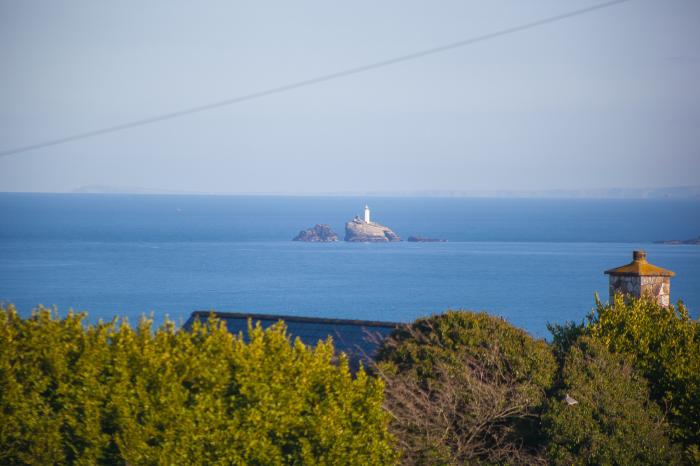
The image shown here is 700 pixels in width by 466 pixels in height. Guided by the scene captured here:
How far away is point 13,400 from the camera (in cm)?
961

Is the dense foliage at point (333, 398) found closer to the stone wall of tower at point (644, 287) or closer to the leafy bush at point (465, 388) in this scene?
the leafy bush at point (465, 388)

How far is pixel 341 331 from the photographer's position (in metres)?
15.9

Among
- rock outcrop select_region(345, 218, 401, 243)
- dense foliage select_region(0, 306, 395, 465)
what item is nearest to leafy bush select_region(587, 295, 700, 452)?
dense foliage select_region(0, 306, 395, 465)

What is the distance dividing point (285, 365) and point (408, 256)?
410ft

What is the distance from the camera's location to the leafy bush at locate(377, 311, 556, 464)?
1173 centimetres

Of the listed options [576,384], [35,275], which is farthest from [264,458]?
[35,275]

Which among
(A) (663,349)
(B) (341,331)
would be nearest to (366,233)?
(B) (341,331)

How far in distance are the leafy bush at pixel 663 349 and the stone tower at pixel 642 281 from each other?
126 cm

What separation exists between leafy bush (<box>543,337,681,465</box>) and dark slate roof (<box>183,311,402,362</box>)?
11.0 feet

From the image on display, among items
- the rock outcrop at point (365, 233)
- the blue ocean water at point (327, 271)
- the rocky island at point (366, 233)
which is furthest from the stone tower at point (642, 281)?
the rock outcrop at point (365, 233)

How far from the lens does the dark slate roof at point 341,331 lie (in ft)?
48.3

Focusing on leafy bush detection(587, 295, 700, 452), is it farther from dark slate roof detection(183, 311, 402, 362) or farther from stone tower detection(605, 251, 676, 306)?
dark slate roof detection(183, 311, 402, 362)

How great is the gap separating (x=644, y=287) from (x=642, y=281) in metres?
0.13

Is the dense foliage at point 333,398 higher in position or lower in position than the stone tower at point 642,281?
lower
